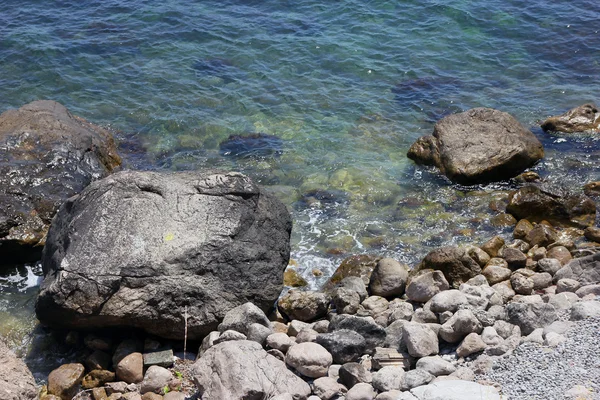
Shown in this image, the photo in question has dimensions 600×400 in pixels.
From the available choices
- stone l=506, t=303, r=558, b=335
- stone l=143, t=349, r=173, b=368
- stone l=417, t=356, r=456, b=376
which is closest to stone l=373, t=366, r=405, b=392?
stone l=417, t=356, r=456, b=376

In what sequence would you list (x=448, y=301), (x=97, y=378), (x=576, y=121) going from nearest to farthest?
(x=97, y=378), (x=448, y=301), (x=576, y=121)

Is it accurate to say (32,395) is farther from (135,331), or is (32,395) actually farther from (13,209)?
(13,209)

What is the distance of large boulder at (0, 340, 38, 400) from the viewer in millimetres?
8189

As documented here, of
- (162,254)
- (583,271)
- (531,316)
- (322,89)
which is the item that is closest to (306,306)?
(162,254)

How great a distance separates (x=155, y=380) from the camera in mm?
9797

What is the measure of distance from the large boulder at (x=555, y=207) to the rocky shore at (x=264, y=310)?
1.14 m

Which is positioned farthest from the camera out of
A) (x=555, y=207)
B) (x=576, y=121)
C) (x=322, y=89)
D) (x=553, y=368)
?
(x=322, y=89)

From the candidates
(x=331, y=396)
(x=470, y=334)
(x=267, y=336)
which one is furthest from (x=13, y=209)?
(x=470, y=334)

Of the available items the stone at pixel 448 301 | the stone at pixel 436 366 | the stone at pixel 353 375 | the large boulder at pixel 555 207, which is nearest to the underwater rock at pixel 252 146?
the large boulder at pixel 555 207

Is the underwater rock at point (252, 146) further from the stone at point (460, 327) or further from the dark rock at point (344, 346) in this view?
the stone at point (460, 327)

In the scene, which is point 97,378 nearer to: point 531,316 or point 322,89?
point 531,316

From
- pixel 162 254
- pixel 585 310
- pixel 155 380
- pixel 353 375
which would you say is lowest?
pixel 155 380

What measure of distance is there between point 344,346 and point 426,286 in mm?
2289

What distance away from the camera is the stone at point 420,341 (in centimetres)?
953
